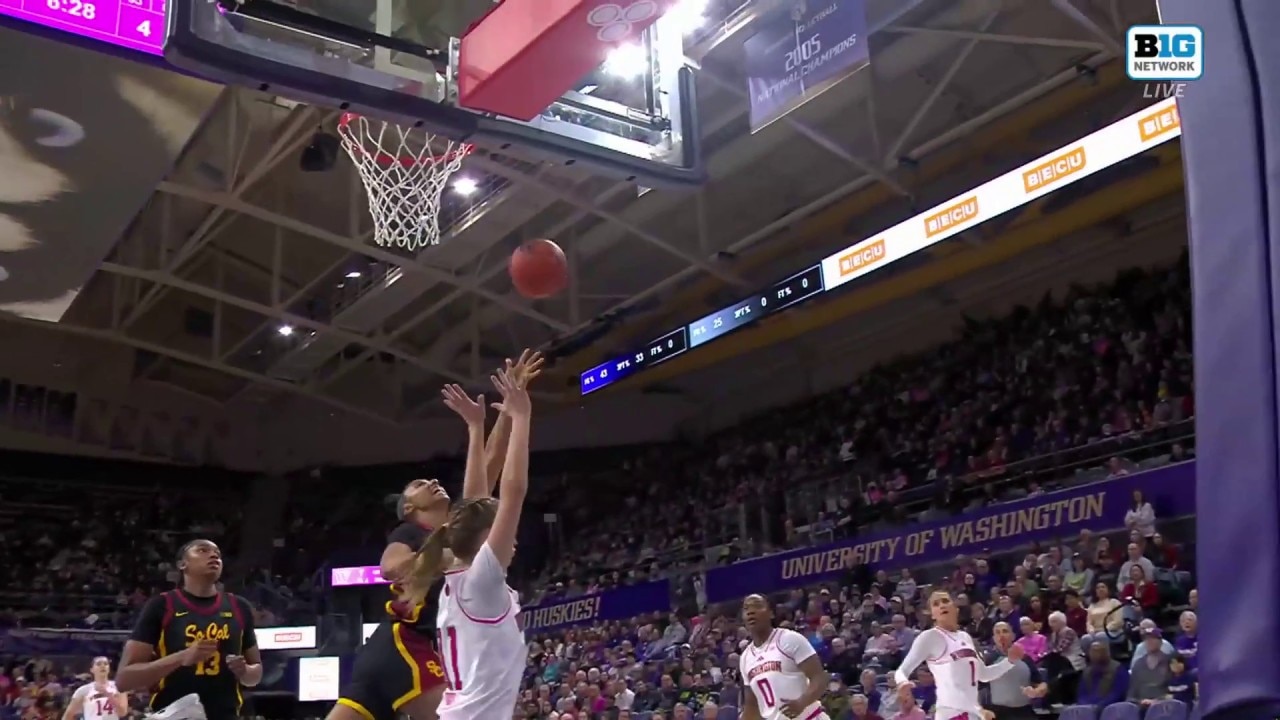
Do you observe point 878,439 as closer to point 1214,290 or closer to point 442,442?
point 442,442

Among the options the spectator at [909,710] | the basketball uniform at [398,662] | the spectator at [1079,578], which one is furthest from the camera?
the spectator at [1079,578]

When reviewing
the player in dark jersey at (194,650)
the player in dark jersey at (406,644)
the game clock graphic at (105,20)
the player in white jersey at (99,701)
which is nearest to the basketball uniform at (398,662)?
the player in dark jersey at (406,644)

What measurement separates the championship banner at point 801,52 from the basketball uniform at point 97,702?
7002 mm

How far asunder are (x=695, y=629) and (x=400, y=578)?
13.7 m

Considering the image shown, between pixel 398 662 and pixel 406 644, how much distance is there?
7 centimetres

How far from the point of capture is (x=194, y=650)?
192 inches

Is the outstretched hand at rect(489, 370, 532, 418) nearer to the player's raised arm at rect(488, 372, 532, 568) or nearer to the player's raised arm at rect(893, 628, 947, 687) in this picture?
the player's raised arm at rect(488, 372, 532, 568)

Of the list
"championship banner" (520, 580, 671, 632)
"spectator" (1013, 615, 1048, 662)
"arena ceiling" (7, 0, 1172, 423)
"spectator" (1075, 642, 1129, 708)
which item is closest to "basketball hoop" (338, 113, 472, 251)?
"arena ceiling" (7, 0, 1172, 423)

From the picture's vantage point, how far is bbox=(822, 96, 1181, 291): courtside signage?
1210cm

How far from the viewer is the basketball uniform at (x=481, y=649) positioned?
138 inches

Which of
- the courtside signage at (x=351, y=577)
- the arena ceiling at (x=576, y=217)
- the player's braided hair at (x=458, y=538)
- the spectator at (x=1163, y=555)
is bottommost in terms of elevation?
the player's braided hair at (x=458, y=538)

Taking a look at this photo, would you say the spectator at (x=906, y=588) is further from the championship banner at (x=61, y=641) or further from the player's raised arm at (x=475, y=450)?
the championship banner at (x=61, y=641)

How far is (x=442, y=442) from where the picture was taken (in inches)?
1147

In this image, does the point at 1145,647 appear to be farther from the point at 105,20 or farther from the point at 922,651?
the point at 105,20
